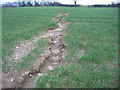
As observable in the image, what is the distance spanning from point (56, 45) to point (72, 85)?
4.06 m

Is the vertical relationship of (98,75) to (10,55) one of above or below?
below

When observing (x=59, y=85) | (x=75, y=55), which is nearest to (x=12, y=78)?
(x=59, y=85)

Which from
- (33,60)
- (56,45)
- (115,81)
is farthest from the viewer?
(56,45)

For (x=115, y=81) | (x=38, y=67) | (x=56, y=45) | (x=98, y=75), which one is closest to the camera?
(x=115, y=81)

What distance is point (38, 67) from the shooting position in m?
4.82

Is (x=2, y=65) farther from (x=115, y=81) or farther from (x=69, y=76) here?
(x=115, y=81)

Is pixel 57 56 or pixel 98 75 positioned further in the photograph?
pixel 57 56

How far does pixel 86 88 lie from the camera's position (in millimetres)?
3438

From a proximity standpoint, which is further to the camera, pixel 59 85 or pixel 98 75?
pixel 98 75

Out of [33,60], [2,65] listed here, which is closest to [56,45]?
[33,60]

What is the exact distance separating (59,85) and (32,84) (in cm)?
95

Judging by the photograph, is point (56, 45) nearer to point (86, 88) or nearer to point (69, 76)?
point (69, 76)

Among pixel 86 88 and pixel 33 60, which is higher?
pixel 33 60

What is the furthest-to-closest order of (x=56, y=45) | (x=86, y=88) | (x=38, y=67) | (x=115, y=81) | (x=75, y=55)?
1. (x=56, y=45)
2. (x=75, y=55)
3. (x=38, y=67)
4. (x=115, y=81)
5. (x=86, y=88)
